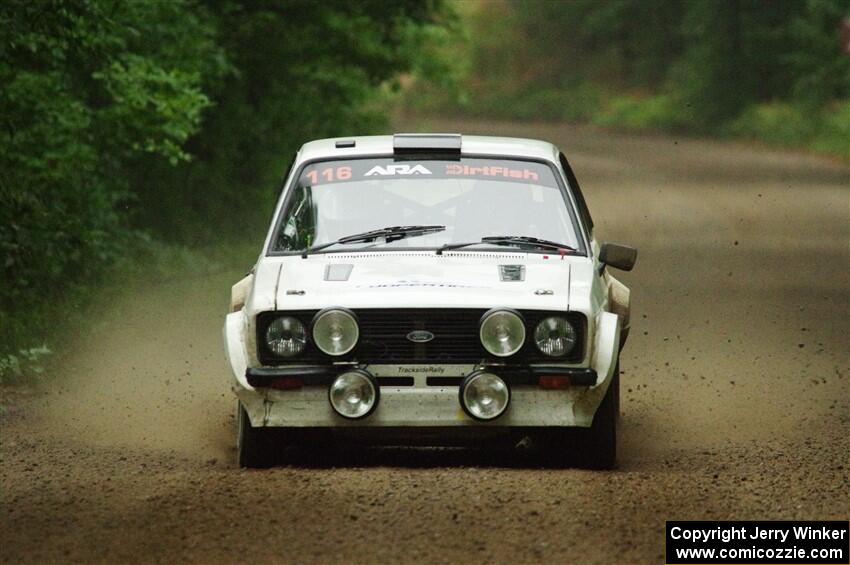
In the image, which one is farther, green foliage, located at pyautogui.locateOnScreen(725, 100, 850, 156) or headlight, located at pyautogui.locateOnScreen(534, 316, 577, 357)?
green foliage, located at pyautogui.locateOnScreen(725, 100, 850, 156)

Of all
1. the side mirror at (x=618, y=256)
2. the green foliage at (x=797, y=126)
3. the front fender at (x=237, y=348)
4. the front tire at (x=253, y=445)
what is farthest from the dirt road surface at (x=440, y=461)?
the green foliage at (x=797, y=126)

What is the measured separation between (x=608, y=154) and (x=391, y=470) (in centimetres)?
3742

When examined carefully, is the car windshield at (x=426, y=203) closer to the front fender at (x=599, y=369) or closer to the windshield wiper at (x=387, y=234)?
the windshield wiper at (x=387, y=234)

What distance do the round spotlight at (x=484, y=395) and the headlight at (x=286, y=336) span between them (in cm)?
82

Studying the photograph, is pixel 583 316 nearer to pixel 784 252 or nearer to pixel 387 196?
pixel 387 196

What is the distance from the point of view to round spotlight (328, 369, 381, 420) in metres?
7.91

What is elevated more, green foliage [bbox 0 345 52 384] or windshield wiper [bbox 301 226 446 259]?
windshield wiper [bbox 301 226 446 259]

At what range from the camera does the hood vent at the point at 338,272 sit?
8266 mm

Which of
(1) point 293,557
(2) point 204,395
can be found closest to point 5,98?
(2) point 204,395

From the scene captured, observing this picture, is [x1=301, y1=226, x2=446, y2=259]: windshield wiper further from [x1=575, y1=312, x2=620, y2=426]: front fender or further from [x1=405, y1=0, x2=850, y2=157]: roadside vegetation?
[x1=405, y1=0, x2=850, y2=157]: roadside vegetation

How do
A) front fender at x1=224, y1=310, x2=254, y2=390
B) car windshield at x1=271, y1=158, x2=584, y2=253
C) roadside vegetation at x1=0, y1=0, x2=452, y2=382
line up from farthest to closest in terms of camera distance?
1. roadside vegetation at x1=0, y1=0, x2=452, y2=382
2. car windshield at x1=271, y1=158, x2=584, y2=253
3. front fender at x1=224, y1=310, x2=254, y2=390

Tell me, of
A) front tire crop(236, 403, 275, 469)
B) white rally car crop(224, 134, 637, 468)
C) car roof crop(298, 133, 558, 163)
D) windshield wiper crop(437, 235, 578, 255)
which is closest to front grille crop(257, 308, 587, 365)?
white rally car crop(224, 134, 637, 468)

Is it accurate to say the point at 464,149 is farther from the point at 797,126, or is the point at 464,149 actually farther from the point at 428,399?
the point at 797,126

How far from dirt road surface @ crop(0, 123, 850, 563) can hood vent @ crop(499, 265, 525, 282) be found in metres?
0.93
